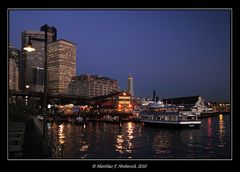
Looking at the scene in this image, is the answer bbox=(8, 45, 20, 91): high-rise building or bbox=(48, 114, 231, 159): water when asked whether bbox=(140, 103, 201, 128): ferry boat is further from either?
bbox=(8, 45, 20, 91): high-rise building

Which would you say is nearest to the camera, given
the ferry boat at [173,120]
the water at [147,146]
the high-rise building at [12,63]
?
the high-rise building at [12,63]

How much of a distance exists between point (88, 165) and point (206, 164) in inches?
142

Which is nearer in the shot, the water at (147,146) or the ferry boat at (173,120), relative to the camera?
the water at (147,146)

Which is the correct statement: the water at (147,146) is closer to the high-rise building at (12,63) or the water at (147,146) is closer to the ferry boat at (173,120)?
the ferry boat at (173,120)

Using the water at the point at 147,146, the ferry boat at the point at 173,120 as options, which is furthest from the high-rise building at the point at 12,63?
the ferry boat at the point at 173,120

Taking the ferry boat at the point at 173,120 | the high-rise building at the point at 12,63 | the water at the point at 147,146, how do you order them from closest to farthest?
the high-rise building at the point at 12,63
the water at the point at 147,146
the ferry boat at the point at 173,120

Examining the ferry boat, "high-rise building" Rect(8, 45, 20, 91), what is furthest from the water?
"high-rise building" Rect(8, 45, 20, 91)

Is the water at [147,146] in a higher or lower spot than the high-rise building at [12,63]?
lower

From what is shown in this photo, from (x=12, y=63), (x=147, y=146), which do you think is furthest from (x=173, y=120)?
Result: (x=12, y=63)

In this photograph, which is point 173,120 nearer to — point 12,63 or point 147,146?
point 147,146

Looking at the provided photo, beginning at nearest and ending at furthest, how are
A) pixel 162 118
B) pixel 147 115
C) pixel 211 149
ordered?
pixel 211 149, pixel 162 118, pixel 147 115
